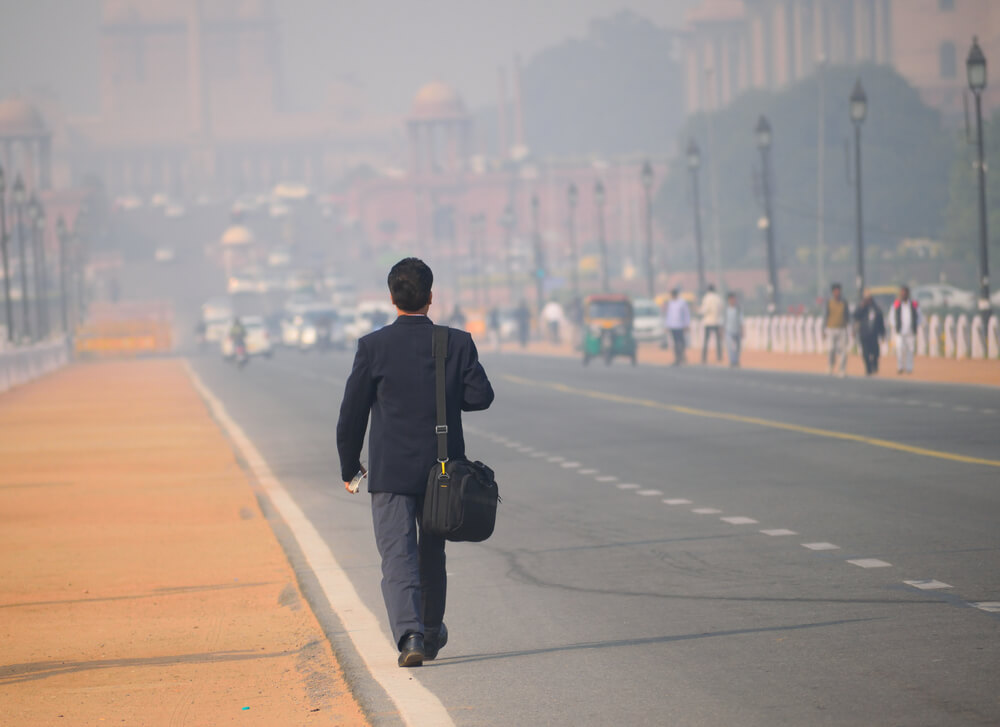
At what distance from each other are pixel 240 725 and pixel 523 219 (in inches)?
6236

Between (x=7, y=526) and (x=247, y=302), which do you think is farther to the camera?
(x=247, y=302)

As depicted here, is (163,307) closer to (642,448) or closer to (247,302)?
(247,302)

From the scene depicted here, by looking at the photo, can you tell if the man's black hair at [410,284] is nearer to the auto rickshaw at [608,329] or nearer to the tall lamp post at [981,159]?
the tall lamp post at [981,159]

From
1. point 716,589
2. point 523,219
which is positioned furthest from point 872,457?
point 523,219

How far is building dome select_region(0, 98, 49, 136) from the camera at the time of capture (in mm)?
183875

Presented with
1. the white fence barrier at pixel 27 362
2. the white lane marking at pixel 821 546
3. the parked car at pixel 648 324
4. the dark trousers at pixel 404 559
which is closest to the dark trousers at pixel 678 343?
the parked car at pixel 648 324

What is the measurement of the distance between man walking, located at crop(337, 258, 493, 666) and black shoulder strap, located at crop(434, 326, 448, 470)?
0.05m

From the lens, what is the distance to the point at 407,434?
289 inches

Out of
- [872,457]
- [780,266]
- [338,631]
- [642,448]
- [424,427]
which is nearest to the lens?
[424,427]

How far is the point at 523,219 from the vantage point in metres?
164

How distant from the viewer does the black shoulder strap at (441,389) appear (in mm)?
7254

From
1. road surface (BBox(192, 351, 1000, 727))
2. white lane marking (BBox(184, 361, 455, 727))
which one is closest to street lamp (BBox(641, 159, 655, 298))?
road surface (BBox(192, 351, 1000, 727))

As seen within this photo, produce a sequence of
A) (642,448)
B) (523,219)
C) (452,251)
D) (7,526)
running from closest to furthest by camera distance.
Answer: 1. (7,526)
2. (642,448)
3. (452,251)
4. (523,219)

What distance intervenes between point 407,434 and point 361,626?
1816mm
